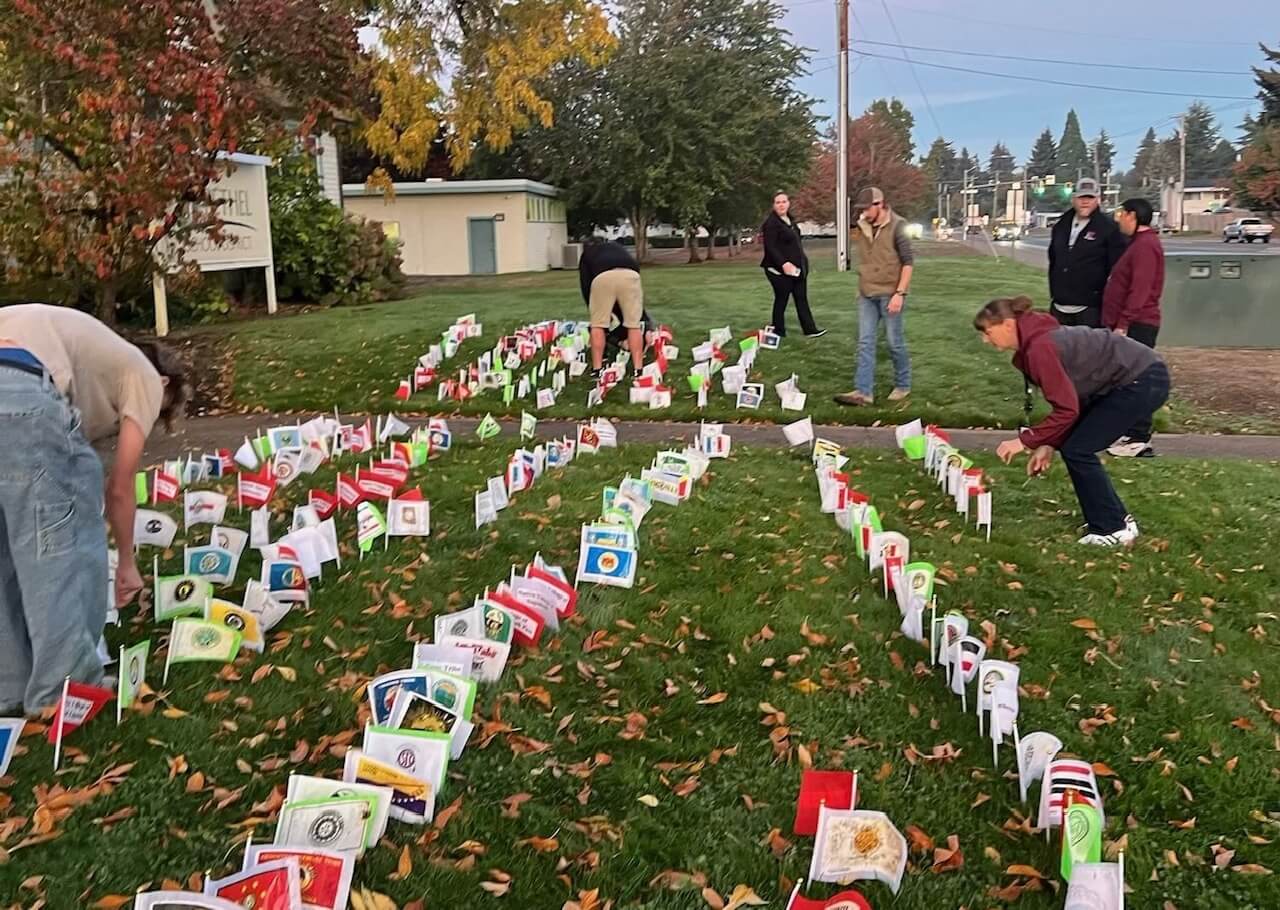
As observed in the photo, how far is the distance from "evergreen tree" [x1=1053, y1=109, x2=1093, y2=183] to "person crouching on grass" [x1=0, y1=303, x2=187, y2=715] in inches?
7047

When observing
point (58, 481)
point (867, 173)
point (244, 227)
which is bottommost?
point (58, 481)

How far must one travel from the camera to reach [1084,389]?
5.52 m

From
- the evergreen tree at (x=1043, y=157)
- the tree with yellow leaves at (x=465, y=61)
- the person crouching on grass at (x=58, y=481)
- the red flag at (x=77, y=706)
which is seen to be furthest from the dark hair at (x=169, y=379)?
the evergreen tree at (x=1043, y=157)

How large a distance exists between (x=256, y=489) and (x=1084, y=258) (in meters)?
6.14

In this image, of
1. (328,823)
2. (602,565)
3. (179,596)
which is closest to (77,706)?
(179,596)

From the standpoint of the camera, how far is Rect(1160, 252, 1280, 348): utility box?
45.0 feet

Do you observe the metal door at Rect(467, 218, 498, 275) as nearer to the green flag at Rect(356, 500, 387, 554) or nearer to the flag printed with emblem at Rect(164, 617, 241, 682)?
the green flag at Rect(356, 500, 387, 554)

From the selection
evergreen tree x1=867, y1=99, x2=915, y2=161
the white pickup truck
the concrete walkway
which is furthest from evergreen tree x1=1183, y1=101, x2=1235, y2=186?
the concrete walkway

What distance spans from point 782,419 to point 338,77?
8.99 metres

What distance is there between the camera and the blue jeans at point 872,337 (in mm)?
9289

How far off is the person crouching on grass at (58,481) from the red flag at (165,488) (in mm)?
2525

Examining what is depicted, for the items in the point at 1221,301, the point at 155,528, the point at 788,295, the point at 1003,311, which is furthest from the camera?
the point at 1221,301

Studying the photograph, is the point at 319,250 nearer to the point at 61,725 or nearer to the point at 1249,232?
the point at 61,725

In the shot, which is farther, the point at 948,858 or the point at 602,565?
the point at 602,565
